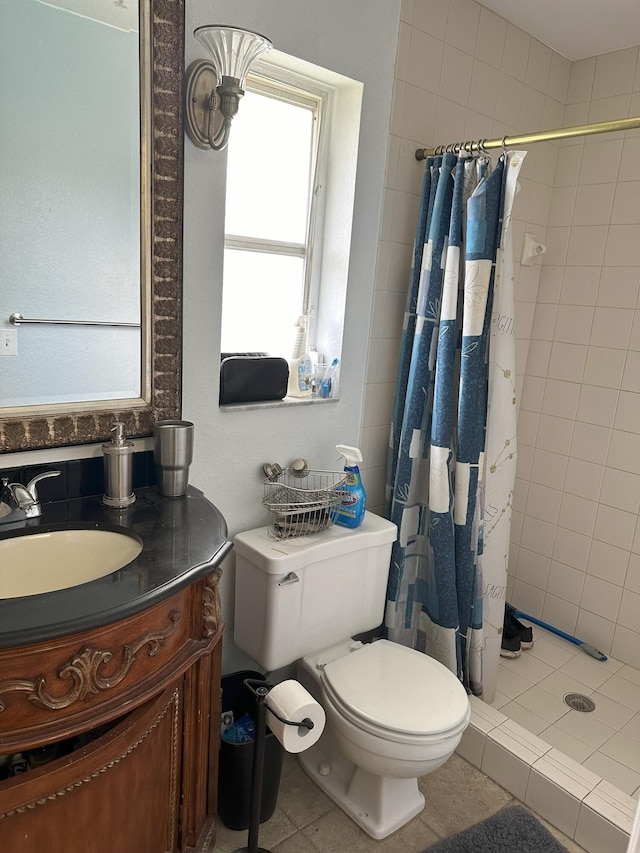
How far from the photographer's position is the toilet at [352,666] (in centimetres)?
152

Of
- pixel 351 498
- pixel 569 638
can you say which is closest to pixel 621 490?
pixel 569 638

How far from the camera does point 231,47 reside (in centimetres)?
135

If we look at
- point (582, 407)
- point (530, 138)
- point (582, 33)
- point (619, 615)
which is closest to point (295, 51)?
point (530, 138)

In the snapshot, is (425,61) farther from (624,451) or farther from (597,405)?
(624,451)

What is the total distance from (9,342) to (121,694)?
2.52ft

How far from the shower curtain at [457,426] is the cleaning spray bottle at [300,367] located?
340mm

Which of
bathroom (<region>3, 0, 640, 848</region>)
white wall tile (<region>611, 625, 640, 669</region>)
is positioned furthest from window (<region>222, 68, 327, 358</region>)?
white wall tile (<region>611, 625, 640, 669</region>)

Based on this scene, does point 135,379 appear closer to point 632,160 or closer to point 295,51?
point 295,51

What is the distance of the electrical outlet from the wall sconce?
61cm

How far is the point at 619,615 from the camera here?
2.48 m

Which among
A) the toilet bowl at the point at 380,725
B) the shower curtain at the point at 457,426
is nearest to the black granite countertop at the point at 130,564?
the toilet bowl at the point at 380,725

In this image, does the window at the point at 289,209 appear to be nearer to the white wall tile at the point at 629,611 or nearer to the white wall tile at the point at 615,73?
the white wall tile at the point at 615,73

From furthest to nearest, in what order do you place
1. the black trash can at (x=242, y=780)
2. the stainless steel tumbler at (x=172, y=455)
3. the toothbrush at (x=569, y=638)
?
the toothbrush at (x=569, y=638) → the black trash can at (x=242, y=780) → the stainless steel tumbler at (x=172, y=455)

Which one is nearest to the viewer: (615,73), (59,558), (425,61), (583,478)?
(59,558)
